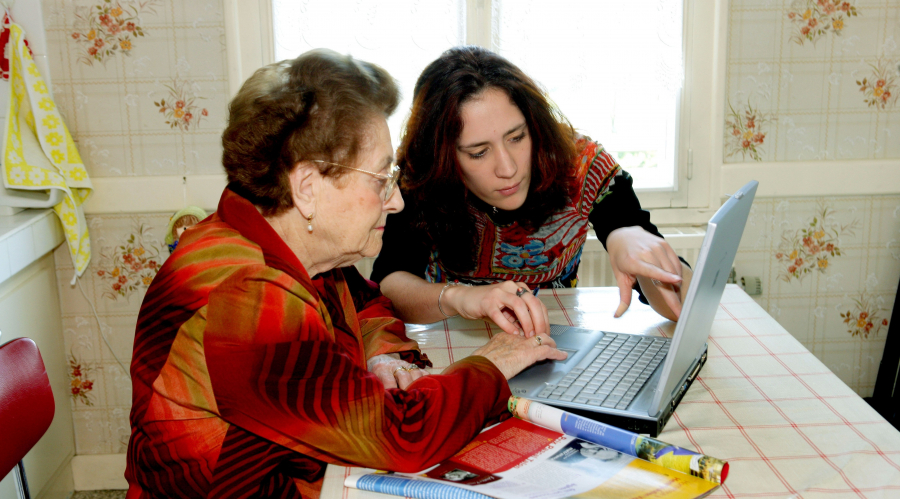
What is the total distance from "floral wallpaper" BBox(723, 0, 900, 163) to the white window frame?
4cm

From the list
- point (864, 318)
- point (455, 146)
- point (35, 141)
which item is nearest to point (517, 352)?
point (455, 146)

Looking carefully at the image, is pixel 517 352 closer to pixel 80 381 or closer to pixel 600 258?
pixel 600 258

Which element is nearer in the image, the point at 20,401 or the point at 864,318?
the point at 20,401

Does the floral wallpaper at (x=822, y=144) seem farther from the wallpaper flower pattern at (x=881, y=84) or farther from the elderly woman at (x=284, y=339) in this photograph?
the elderly woman at (x=284, y=339)

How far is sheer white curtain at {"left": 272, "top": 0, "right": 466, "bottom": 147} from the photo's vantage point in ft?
7.56

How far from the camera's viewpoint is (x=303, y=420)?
861 mm

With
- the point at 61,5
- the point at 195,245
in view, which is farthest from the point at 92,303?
the point at 195,245

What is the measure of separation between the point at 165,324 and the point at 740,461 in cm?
74

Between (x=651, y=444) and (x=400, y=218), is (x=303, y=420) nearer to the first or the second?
(x=651, y=444)

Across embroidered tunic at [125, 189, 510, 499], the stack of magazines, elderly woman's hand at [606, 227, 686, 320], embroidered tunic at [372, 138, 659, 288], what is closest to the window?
embroidered tunic at [372, 138, 659, 288]

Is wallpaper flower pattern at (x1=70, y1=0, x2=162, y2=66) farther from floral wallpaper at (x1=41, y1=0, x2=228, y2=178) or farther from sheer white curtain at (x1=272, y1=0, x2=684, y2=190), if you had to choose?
sheer white curtain at (x1=272, y1=0, x2=684, y2=190)

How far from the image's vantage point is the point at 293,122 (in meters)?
0.99

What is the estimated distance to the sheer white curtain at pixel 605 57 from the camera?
2.32 m

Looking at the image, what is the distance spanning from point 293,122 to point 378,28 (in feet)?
4.70
